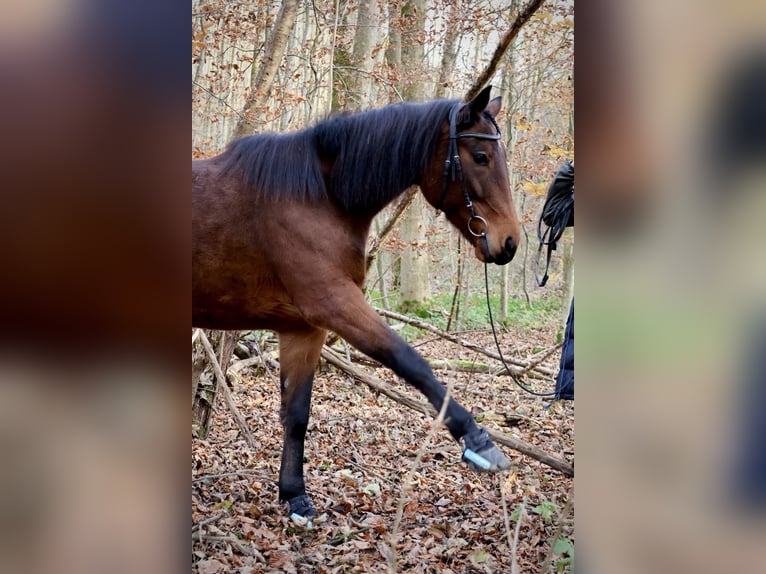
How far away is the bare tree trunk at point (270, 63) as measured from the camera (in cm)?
387

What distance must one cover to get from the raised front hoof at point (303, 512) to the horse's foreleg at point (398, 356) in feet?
3.50

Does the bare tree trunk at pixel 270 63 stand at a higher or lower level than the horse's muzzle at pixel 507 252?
higher

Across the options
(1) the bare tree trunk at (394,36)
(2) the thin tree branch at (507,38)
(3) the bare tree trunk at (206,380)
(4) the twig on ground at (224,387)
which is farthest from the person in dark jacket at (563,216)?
(1) the bare tree trunk at (394,36)

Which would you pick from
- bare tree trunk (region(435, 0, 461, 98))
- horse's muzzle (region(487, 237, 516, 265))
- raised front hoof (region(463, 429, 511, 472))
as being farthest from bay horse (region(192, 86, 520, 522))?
bare tree trunk (region(435, 0, 461, 98))

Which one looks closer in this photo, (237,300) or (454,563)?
(454,563)

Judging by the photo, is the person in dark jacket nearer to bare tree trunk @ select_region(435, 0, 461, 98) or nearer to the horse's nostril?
the horse's nostril

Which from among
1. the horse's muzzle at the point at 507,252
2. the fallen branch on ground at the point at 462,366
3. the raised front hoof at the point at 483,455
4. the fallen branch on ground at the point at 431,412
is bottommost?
the fallen branch on ground at the point at 462,366

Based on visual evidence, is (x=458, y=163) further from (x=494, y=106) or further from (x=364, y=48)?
(x=364, y=48)

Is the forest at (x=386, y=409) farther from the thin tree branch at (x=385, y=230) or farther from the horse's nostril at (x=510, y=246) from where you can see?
the horse's nostril at (x=510, y=246)
